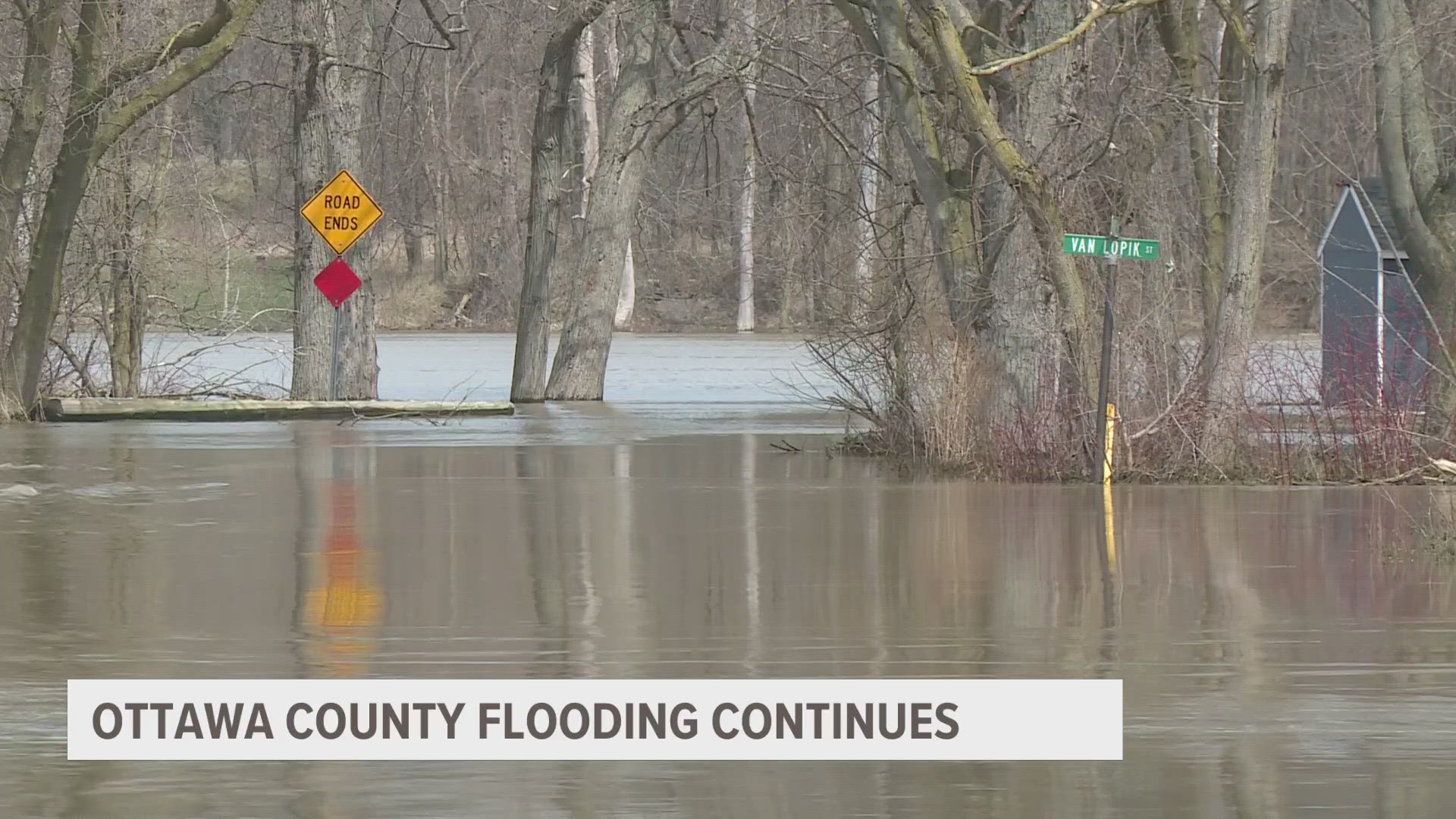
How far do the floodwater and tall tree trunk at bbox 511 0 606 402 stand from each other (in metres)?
13.8

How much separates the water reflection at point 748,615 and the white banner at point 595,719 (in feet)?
0.70

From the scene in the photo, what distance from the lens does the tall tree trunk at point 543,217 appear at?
38.2 metres

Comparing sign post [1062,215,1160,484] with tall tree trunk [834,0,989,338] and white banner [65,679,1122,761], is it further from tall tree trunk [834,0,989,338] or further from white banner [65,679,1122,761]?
white banner [65,679,1122,761]

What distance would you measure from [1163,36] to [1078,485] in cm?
883

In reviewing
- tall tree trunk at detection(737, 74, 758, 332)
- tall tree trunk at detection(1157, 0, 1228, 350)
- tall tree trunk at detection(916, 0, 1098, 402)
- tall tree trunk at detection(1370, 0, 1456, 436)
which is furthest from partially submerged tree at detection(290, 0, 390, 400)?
tall tree trunk at detection(737, 74, 758, 332)

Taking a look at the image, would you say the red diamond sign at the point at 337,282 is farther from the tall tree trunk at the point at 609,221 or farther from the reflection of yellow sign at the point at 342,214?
the tall tree trunk at the point at 609,221

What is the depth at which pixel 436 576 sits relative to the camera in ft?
47.1

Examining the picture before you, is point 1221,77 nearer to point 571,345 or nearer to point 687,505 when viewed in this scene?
point 687,505

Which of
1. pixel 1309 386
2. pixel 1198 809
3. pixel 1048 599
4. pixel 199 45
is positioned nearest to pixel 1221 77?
pixel 1309 386

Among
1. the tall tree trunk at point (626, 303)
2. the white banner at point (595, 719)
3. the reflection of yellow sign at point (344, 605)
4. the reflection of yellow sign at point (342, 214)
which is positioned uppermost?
the reflection of yellow sign at point (342, 214)

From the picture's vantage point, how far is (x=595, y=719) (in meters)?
9.59

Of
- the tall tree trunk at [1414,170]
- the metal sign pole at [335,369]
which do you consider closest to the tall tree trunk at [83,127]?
the metal sign pole at [335,369]

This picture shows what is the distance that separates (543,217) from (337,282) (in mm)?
8449

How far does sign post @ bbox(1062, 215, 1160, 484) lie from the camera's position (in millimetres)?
19297
